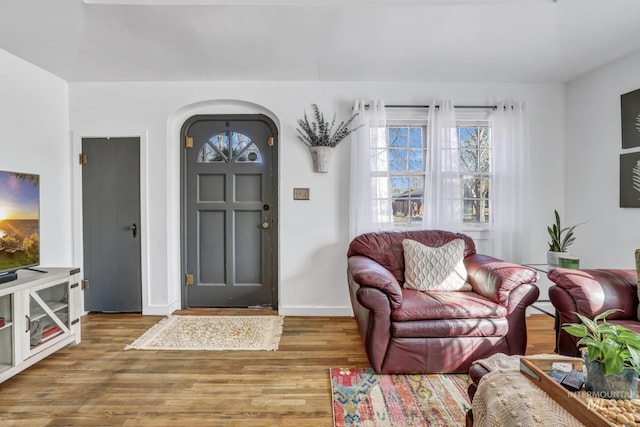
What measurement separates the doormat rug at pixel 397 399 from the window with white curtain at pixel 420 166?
161cm

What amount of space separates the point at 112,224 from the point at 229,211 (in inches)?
47.1

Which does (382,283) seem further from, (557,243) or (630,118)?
(630,118)

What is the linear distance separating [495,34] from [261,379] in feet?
10.2

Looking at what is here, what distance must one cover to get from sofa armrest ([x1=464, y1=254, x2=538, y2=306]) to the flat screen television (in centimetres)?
339

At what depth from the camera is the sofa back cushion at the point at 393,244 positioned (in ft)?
9.52

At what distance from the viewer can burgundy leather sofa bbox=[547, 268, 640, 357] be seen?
6.72 ft

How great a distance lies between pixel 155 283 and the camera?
346 cm

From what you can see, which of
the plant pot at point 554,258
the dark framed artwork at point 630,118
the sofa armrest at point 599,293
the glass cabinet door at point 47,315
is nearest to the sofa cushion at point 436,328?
the sofa armrest at point 599,293

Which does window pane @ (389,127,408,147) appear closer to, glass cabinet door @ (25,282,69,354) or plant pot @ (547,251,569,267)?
plant pot @ (547,251,569,267)

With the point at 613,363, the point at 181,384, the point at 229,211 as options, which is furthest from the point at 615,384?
the point at 229,211

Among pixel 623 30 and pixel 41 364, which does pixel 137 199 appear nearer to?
pixel 41 364

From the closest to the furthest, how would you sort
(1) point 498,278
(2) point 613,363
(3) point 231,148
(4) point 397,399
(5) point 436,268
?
1. (2) point 613,363
2. (4) point 397,399
3. (1) point 498,278
4. (5) point 436,268
5. (3) point 231,148

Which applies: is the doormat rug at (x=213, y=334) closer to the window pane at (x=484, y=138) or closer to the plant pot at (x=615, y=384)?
the plant pot at (x=615, y=384)

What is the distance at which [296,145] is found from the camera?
342 centimetres
